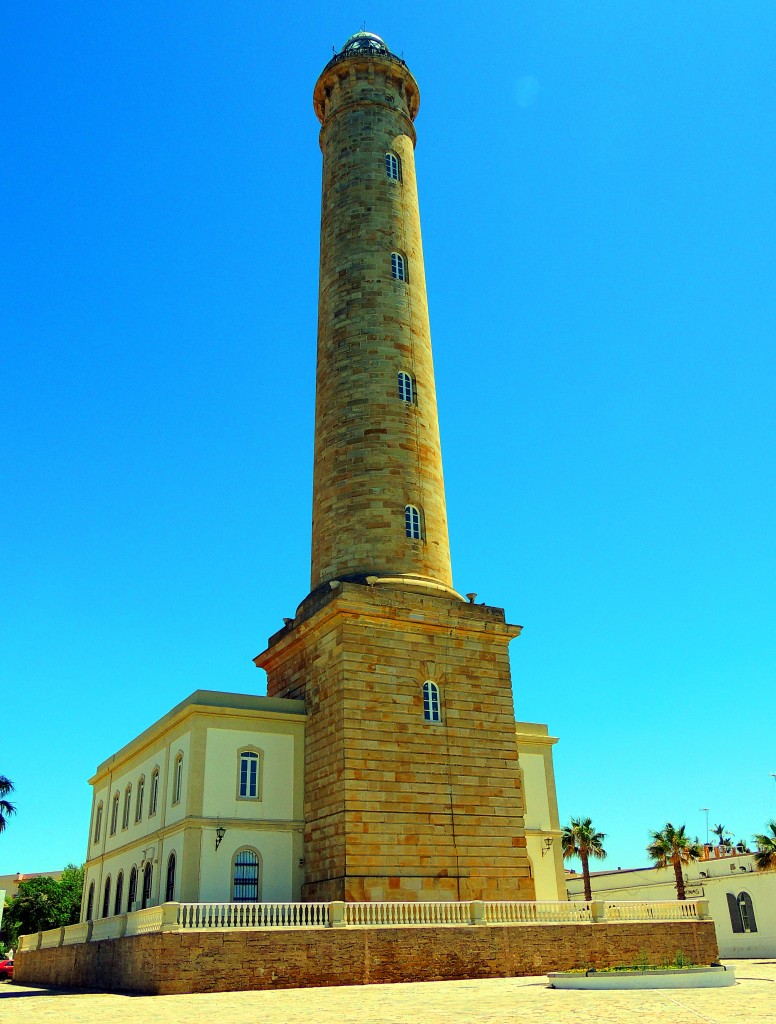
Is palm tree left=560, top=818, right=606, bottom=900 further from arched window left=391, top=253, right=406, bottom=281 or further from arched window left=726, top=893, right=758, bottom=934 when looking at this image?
arched window left=391, top=253, right=406, bottom=281

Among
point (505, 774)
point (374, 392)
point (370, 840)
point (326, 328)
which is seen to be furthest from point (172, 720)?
point (326, 328)

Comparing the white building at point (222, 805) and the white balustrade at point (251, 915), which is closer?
the white balustrade at point (251, 915)

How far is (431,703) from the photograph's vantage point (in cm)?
2411

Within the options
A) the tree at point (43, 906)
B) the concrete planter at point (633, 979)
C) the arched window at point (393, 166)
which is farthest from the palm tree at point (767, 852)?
the tree at point (43, 906)

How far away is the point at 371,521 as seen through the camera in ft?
84.8

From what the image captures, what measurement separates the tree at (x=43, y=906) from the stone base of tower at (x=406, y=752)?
129 ft

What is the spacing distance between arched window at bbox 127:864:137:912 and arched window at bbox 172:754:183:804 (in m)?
3.56

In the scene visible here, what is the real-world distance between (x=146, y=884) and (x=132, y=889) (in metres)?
1.62

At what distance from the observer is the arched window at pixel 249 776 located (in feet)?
77.7

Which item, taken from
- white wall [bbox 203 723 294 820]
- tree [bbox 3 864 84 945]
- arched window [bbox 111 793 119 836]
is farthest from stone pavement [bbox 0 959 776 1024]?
tree [bbox 3 864 84 945]

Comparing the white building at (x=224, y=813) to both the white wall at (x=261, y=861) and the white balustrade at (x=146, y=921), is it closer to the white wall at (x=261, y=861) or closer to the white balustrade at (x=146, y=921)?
the white wall at (x=261, y=861)

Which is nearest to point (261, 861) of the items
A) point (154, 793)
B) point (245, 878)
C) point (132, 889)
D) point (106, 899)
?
point (245, 878)

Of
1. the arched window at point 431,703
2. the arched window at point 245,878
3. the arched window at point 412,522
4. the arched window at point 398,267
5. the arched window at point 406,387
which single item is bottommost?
the arched window at point 245,878

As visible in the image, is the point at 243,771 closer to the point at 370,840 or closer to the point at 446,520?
the point at 370,840
